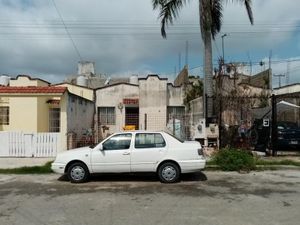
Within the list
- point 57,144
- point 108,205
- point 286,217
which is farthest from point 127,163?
point 57,144

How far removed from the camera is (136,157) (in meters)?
12.3

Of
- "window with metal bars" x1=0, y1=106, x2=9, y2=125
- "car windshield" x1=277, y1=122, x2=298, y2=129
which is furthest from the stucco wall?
"car windshield" x1=277, y1=122, x2=298, y2=129

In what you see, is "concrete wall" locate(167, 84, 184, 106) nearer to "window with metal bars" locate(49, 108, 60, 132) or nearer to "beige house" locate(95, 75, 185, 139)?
"beige house" locate(95, 75, 185, 139)

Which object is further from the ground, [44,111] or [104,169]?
[44,111]

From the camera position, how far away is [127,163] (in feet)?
40.3

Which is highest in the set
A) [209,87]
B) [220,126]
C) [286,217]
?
[209,87]

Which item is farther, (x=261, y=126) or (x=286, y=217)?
(x=261, y=126)

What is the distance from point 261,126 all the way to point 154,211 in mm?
12522

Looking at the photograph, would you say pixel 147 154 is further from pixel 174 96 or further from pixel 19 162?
pixel 174 96

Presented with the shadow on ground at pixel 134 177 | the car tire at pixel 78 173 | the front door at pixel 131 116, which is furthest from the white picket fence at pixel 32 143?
the front door at pixel 131 116

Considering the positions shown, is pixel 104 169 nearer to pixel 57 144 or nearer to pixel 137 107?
pixel 57 144

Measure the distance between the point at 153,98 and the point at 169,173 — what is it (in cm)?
1965

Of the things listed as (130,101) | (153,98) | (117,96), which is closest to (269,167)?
(153,98)

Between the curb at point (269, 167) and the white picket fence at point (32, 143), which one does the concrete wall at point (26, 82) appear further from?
the curb at point (269, 167)
